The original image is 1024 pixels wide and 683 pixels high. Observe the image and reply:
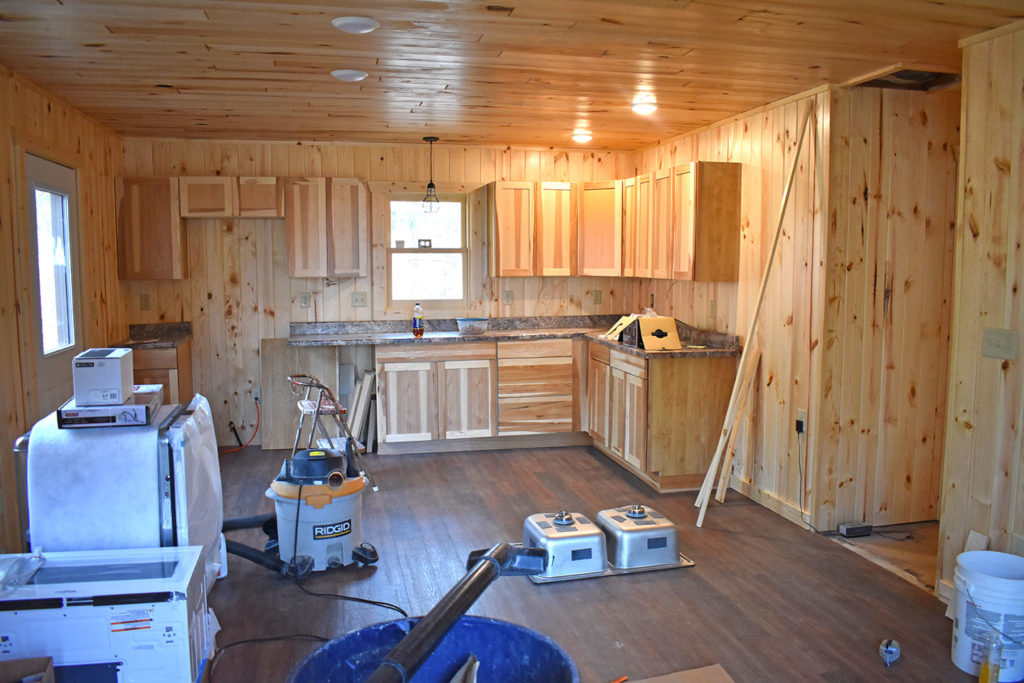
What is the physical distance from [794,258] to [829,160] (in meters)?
0.58

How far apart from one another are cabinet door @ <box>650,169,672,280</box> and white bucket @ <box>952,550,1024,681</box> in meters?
2.91

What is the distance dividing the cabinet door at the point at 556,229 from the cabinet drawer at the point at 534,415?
1045 millimetres

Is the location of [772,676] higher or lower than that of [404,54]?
lower

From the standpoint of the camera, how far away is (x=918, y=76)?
13.2 ft

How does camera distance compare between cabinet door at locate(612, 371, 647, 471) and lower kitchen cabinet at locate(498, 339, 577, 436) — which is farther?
lower kitchen cabinet at locate(498, 339, 577, 436)

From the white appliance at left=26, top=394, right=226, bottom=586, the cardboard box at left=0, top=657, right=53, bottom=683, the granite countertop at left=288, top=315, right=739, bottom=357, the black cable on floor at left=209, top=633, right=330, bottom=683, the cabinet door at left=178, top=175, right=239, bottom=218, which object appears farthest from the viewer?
the cabinet door at left=178, top=175, right=239, bottom=218

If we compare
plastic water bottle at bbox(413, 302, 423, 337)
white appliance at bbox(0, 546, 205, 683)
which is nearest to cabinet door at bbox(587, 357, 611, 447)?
plastic water bottle at bbox(413, 302, 423, 337)

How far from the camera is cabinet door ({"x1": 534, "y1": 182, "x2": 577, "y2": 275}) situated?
6148mm

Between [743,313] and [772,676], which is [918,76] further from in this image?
[772,676]

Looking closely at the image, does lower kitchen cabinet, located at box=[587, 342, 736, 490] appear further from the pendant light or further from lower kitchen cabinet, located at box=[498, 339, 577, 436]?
the pendant light

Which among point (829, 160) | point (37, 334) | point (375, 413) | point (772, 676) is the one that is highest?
point (829, 160)

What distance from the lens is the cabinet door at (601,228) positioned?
6.04 metres

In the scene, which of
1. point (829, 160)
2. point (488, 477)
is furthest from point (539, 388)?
point (829, 160)

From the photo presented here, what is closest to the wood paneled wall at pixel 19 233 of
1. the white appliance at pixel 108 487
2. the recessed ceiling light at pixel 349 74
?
the white appliance at pixel 108 487
